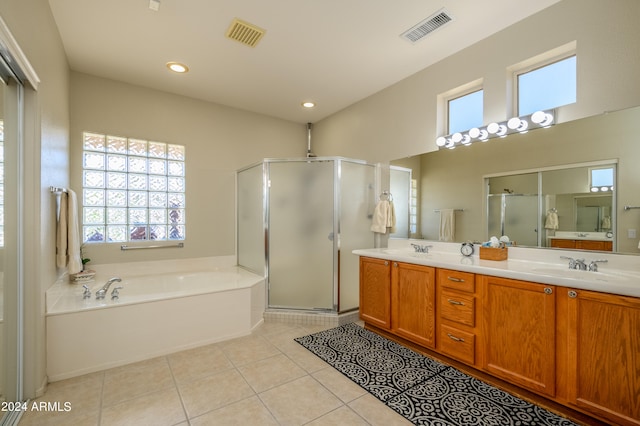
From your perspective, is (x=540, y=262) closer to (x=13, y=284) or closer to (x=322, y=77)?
Answer: (x=322, y=77)

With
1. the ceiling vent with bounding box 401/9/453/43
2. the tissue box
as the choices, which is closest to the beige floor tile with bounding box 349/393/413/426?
the tissue box

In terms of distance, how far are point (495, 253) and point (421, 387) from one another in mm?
1142

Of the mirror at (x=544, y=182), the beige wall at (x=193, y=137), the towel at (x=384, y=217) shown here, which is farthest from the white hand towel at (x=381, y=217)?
the beige wall at (x=193, y=137)

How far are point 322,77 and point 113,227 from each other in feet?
9.23

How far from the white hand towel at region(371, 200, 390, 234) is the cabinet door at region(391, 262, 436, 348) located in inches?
27.3

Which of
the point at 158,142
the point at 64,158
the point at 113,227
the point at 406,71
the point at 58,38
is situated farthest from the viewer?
the point at 158,142

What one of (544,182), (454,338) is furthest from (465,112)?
(454,338)

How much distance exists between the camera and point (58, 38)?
7.62ft

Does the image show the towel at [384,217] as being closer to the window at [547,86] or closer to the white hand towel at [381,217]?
the white hand towel at [381,217]

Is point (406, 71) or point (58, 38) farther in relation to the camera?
point (406, 71)

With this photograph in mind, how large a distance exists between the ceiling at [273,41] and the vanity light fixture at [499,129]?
2.47 ft

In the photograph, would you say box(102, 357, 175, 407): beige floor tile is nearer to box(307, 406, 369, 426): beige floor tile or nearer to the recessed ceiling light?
box(307, 406, 369, 426): beige floor tile

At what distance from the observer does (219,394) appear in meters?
1.83

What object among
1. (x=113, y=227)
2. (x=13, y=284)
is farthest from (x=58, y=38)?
(x=13, y=284)
